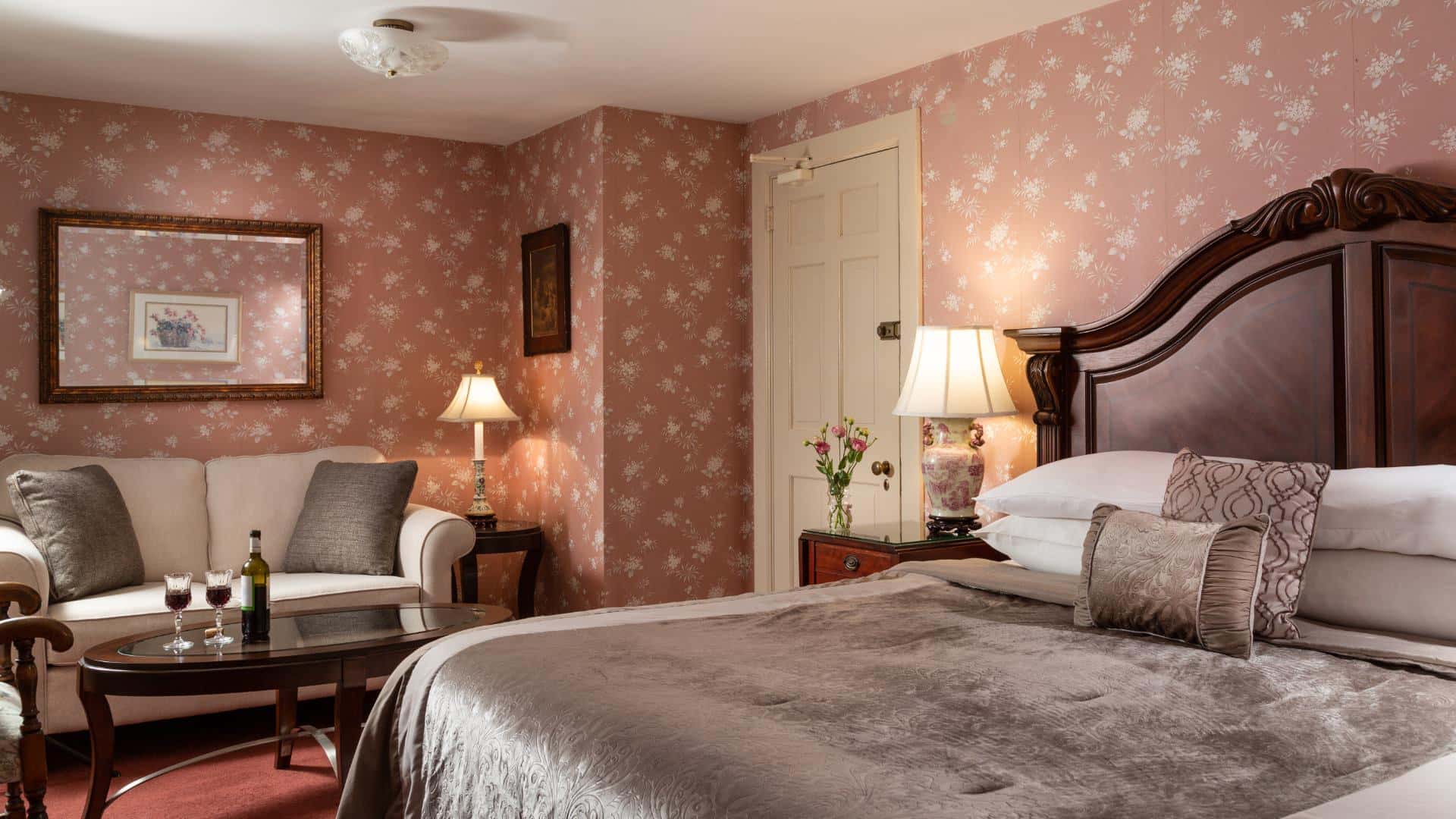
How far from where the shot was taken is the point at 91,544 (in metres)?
3.77

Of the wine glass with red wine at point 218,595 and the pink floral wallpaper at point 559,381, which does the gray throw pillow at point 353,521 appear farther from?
the wine glass with red wine at point 218,595

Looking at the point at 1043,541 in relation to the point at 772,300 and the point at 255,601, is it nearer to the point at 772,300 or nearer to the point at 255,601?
the point at 255,601


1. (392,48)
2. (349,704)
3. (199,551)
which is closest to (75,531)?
(199,551)

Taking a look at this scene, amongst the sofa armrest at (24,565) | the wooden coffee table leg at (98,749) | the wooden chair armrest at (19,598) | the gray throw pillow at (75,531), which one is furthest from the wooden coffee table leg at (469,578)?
→ the wooden chair armrest at (19,598)

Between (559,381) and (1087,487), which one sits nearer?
(1087,487)

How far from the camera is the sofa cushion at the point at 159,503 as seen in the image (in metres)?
4.20

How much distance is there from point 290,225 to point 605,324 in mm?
1486

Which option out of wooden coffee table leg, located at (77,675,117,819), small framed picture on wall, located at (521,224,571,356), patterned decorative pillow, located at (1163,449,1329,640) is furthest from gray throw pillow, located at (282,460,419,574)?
patterned decorative pillow, located at (1163,449,1329,640)

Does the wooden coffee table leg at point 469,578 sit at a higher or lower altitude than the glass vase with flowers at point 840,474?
lower

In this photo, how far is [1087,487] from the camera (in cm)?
275

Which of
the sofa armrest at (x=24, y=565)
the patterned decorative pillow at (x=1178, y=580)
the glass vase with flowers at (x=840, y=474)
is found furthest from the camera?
the glass vase with flowers at (x=840, y=474)

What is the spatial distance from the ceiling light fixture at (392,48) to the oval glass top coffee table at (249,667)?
1.76m

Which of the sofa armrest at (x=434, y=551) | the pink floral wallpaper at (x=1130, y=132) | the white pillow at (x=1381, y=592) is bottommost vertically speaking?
the sofa armrest at (x=434, y=551)

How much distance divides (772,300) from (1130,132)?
1.83 meters
